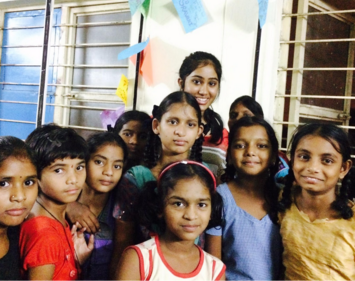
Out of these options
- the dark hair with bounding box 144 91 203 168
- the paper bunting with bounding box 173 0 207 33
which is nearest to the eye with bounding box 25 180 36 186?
the dark hair with bounding box 144 91 203 168

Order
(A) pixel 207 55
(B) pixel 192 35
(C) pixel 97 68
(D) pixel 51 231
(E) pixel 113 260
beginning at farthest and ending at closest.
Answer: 1. (C) pixel 97 68
2. (B) pixel 192 35
3. (A) pixel 207 55
4. (E) pixel 113 260
5. (D) pixel 51 231

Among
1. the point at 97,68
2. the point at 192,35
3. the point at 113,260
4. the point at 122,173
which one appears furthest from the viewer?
the point at 97,68

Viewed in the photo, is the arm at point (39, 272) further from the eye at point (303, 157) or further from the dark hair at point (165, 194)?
the eye at point (303, 157)

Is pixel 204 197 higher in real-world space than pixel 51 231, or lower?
higher

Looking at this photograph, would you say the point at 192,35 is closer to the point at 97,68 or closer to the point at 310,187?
the point at 97,68

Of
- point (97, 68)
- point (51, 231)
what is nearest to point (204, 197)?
point (51, 231)

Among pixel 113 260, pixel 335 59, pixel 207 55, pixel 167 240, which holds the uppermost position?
pixel 335 59

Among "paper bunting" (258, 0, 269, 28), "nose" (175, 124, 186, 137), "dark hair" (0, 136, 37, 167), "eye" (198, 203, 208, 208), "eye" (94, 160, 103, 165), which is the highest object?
"paper bunting" (258, 0, 269, 28)

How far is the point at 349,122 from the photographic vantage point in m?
2.19

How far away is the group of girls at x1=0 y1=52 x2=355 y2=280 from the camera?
36.7 inches

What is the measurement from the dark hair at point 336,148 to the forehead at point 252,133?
0.36 ft

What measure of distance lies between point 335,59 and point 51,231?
1985mm

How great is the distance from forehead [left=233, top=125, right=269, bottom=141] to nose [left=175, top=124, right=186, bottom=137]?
0.19 metres

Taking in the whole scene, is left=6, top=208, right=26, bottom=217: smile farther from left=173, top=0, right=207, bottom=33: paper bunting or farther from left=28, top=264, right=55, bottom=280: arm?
left=173, top=0, right=207, bottom=33: paper bunting
